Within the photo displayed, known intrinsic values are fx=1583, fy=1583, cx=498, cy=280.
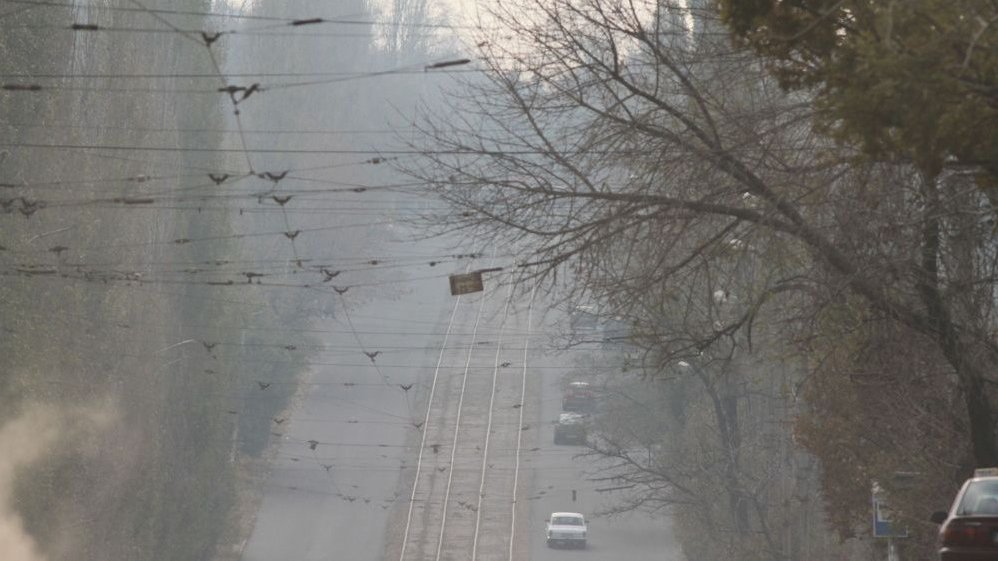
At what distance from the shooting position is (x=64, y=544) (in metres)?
33.4

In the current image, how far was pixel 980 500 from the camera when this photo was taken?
1255cm

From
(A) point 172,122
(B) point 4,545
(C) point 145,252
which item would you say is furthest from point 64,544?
(A) point 172,122

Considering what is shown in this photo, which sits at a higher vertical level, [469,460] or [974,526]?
[469,460]

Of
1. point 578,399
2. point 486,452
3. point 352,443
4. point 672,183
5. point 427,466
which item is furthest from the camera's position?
point 578,399

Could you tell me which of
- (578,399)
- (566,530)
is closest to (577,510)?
(566,530)

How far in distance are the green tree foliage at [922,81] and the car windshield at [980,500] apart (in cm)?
307

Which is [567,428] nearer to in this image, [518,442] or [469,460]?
[518,442]

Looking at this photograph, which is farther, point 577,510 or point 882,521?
point 577,510

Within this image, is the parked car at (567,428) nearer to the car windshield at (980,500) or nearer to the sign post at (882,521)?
the sign post at (882,521)

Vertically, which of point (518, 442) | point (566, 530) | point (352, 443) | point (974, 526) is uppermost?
point (518, 442)

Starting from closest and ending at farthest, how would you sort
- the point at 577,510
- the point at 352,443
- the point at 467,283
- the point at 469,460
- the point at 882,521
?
the point at 467,283
the point at 882,521
the point at 577,510
the point at 469,460
the point at 352,443

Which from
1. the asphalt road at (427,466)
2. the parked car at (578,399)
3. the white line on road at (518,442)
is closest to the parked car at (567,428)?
the asphalt road at (427,466)

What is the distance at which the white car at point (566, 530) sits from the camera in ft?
161

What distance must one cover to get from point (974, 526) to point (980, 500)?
419mm
